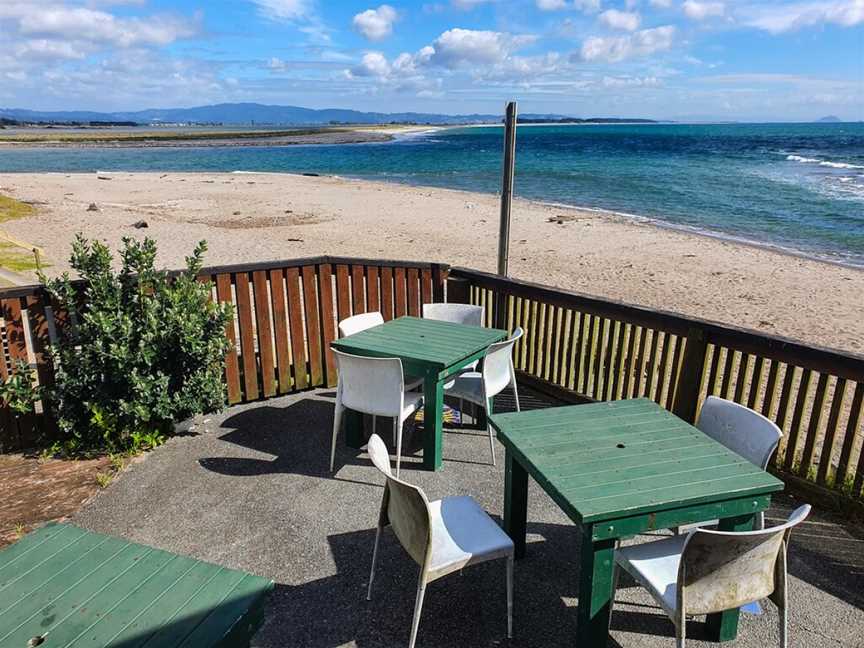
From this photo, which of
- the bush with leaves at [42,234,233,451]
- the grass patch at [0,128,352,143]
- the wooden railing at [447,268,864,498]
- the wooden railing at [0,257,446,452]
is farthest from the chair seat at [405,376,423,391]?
the grass patch at [0,128,352,143]

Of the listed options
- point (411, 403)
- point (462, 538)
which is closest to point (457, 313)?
point (411, 403)

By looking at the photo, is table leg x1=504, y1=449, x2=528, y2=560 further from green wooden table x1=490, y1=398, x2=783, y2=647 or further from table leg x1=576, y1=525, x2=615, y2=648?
table leg x1=576, y1=525, x2=615, y2=648

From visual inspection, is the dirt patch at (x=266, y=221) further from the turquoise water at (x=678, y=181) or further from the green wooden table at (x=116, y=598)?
the green wooden table at (x=116, y=598)

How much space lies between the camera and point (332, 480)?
412cm

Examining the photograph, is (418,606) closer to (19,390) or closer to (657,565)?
(657,565)

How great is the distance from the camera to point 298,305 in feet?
17.9

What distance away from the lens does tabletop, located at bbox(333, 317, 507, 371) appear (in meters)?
4.25

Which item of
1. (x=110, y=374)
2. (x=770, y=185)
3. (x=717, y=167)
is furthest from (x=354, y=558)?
(x=717, y=167)

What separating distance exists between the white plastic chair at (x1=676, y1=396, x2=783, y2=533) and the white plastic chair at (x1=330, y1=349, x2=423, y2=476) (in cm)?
176

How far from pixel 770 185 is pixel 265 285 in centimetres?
3013

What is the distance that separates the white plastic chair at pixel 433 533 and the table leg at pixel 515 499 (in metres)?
0.28

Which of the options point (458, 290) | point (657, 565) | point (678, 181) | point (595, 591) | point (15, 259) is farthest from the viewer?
point (678, 181)

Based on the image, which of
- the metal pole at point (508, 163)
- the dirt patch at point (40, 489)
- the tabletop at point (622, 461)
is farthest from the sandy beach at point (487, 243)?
the dirt patch at point (40, 489)

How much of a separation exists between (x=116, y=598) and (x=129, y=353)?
260 centimetres
